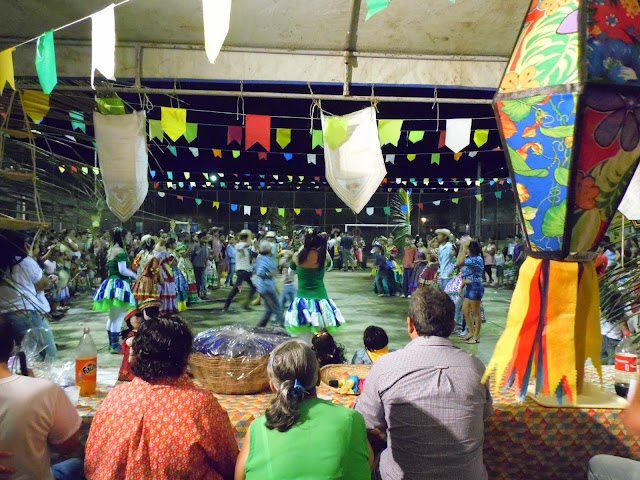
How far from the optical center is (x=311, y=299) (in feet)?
17.3

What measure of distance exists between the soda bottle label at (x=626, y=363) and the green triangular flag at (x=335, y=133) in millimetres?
2924

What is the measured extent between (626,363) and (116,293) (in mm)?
5501

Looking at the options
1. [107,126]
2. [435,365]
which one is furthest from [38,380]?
[107,126]

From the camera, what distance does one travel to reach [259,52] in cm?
428

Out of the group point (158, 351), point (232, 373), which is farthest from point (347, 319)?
point (158, 351)

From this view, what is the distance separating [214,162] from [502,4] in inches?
568

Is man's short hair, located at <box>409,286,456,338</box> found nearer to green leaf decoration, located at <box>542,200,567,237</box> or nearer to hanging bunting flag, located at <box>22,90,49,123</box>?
green leaf decoration, located at <box>542,200,567,237</box>

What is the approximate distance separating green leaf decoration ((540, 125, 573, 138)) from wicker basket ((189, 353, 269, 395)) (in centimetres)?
164

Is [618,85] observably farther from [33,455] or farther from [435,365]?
[33,455]

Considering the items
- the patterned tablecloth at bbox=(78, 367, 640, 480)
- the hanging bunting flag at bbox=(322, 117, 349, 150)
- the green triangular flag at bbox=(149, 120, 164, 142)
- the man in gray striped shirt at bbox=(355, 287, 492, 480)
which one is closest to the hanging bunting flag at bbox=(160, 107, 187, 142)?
the green triangular flag at bbox=(149, 120, 164, 142)

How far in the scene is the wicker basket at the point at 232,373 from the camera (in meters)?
2.41

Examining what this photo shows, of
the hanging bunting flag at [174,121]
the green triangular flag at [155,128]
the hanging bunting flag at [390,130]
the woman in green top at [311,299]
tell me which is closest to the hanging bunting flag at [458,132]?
the hanging bunting flag at [390,130]

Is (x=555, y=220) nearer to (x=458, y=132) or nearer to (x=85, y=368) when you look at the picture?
(x=85, y=368)

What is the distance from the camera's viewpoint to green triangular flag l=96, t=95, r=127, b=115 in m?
4.23
